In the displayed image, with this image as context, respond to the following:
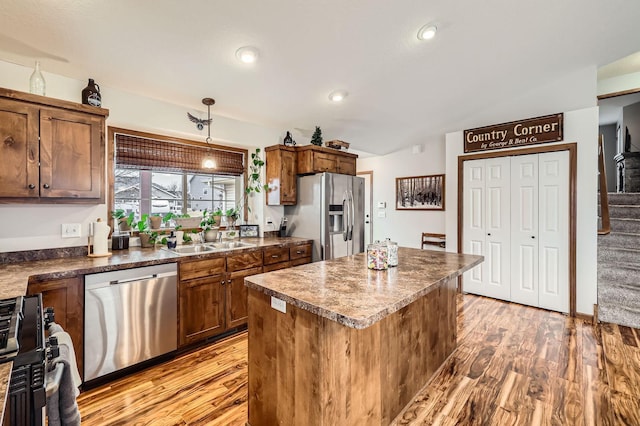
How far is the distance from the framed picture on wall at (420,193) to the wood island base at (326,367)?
3.35 m

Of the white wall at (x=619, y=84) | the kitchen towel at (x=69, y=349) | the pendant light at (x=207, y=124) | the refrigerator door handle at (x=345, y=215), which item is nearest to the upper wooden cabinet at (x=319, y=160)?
the refrigerator door handle at (x=345, y=215)

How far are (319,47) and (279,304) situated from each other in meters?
2.04

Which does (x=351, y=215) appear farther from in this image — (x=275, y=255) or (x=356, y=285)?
(x=356, y=285)

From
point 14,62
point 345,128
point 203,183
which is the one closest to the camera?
point 14,62

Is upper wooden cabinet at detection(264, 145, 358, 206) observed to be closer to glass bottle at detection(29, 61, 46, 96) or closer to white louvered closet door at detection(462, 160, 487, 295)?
white louvered closet door at detection(462, 160, 487, 295)

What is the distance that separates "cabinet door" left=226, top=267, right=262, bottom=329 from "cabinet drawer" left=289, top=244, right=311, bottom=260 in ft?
2.04

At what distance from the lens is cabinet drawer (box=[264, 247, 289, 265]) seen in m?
3.17

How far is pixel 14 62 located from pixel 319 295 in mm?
2855

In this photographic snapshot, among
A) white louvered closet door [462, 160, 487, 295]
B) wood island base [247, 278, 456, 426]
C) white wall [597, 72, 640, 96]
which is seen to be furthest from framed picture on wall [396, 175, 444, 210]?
wood island base [247, 278, 456, 426]

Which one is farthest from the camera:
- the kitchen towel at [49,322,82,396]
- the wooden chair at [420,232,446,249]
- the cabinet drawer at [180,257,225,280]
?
the wooden chair at [420,232,446,249]

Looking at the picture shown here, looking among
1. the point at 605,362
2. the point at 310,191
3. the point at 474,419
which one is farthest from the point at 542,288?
the point at 310,191

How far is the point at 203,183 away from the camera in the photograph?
3.61 meters

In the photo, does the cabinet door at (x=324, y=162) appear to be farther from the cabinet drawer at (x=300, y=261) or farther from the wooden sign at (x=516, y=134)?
the wooden sign at (x=516, y=134)

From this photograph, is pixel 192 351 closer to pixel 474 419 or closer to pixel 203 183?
pixel 203 183
